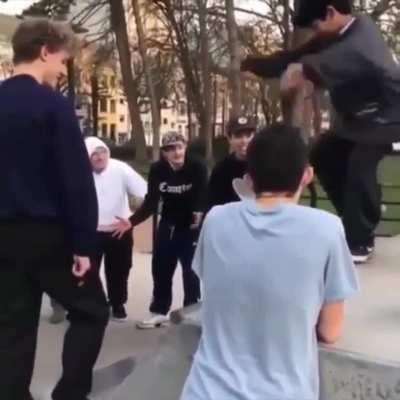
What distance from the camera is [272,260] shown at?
8.66ft

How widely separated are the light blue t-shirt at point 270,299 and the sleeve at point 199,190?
13.8 ft

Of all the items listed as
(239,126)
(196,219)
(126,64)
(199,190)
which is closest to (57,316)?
(196,219)

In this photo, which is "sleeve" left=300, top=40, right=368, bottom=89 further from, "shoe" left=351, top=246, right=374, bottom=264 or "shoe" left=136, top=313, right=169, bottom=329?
"shoe" left=136, top=313, right=169, bottom=329

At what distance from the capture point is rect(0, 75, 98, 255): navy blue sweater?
4.18 meters

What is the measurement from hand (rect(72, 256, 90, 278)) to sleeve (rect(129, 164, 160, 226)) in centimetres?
265

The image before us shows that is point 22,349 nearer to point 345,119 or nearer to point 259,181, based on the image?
point 259,181

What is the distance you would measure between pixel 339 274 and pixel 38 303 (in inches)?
84.3

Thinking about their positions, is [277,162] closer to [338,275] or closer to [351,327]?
[338,275]

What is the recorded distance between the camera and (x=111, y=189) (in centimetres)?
706

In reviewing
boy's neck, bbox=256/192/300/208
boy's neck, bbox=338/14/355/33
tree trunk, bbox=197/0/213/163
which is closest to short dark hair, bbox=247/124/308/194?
boy's neck, bbox=256/192/300/208

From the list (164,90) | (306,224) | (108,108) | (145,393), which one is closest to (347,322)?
(145,393)

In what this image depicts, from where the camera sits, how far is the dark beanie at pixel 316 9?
5.82m

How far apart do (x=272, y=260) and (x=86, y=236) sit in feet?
5.79

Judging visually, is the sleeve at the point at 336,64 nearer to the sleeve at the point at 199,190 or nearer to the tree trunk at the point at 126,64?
the sleeve at the point at 199,190
